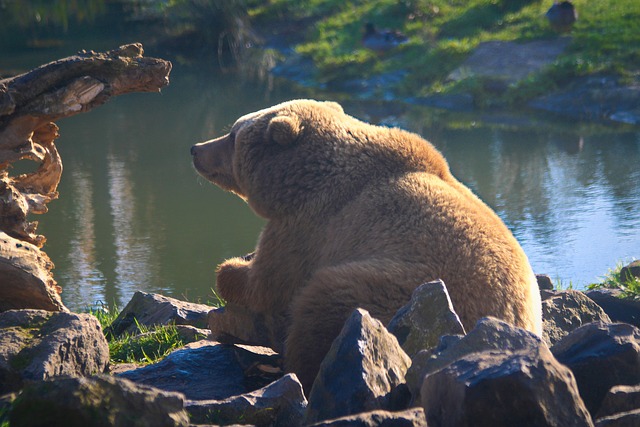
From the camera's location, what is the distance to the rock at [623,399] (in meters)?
2.88

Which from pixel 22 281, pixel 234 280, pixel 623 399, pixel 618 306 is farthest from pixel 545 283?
pixel 22 281

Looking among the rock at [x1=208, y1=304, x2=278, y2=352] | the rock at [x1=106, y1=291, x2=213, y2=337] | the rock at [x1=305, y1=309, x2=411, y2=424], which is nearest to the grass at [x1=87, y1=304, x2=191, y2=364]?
the rock at [x1=106, y1=291, x2=213, y2=337]

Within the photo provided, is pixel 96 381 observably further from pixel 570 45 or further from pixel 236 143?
pixel 570 45

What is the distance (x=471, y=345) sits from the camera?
2.89m

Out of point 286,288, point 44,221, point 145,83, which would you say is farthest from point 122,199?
point 286,288

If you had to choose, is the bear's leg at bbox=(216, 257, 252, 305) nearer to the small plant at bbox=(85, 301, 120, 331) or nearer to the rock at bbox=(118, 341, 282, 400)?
the rock at bbox=(118, 341, 282, 400)

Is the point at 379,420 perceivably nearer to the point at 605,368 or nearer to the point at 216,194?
the point at 605,368

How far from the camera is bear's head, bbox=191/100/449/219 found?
14.5 ft

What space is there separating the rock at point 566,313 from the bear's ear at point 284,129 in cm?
174

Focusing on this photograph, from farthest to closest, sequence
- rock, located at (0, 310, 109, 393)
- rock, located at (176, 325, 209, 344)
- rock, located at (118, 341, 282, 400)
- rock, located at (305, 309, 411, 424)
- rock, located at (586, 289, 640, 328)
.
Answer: rock, located at (586, 289, 640, 328)
rock, located at (176, 325, 209, 344)
rock, located at (118, 341, 282, 400)
rock, located at (0, 310, 109, 393)
rock, located at (305, 309, 411, 424)

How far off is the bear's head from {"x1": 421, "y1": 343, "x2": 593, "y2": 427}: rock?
1.96m

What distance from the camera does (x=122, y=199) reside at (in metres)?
10.0

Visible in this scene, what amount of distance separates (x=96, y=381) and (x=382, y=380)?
101cm

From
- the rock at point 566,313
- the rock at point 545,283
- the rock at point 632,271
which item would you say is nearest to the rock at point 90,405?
the rock at point 566,313
